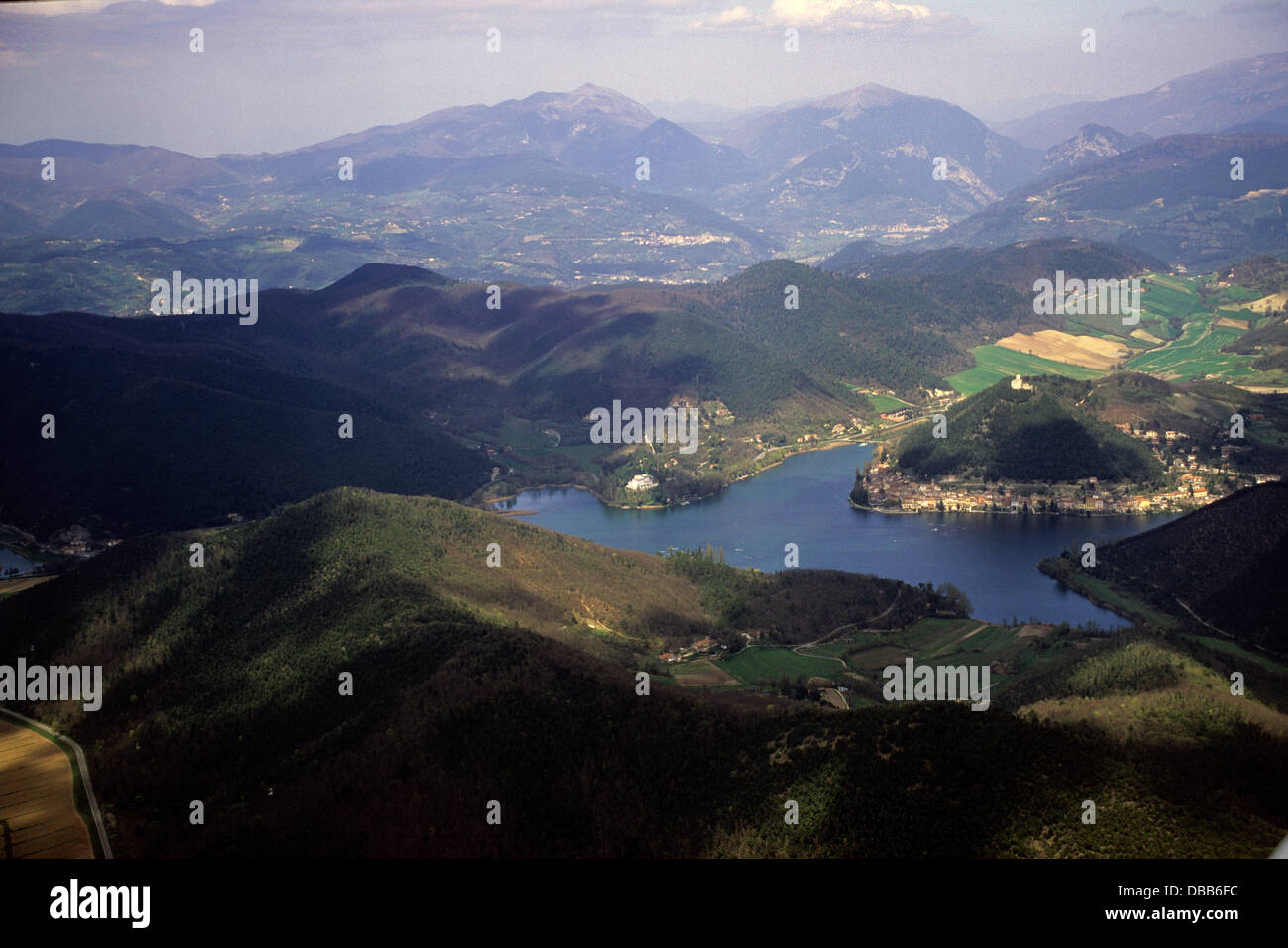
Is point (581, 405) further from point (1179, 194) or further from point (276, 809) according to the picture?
point (1179, 194)

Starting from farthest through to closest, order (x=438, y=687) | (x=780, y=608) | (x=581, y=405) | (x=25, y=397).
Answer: (x=581, y=405), (x=25, y=397), (x=780, y=608), (x=438, y=687)

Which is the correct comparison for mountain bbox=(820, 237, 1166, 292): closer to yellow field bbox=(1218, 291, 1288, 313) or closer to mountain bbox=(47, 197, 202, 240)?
yellow field bbox=(1218, 291, 1288, 313)

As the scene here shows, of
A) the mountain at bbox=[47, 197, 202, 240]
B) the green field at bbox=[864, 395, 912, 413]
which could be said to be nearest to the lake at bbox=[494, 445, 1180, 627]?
the green field at bbox=[864, 395, 912, 413]

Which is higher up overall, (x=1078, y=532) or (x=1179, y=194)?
(x=1179, y=194)

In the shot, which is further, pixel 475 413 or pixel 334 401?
pixel 475 413

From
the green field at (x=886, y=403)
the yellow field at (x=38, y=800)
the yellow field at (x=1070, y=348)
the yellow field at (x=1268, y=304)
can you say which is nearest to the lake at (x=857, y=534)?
the green field at (x=886, y=403)

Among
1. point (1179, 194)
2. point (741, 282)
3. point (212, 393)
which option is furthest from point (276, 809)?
point (1179, 194)

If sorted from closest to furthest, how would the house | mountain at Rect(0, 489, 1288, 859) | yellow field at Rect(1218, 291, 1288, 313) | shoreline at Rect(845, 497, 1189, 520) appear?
mountain at Rect(0, 489, 1288, 859) → shoreline at Rect(845, 497, 1189, 520) → the house → yellow field at Rect(1218, 291, 1288, 313)
